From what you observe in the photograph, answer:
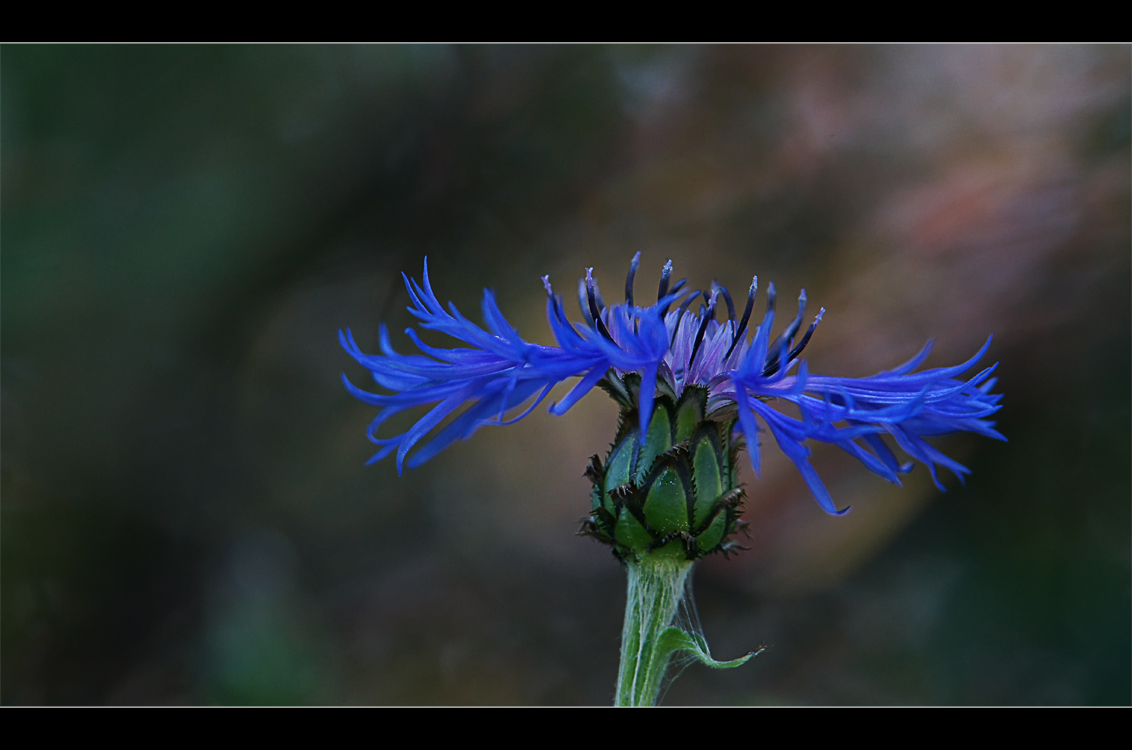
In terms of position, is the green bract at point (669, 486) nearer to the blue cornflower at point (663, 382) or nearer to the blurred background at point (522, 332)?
the blue cornflower at point (663, 382)

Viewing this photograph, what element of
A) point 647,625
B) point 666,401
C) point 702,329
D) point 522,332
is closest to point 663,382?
point 666,401

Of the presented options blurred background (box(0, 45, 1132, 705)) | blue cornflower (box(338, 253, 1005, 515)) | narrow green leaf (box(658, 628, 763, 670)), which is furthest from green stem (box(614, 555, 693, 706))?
blurred background (box(0, 45, 1132, 705))

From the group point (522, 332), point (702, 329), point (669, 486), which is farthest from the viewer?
point (522, 332)

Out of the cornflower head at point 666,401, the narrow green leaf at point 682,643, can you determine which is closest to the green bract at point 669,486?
the cornflower head at point 666,401

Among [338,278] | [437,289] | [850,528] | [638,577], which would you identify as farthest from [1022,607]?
[338,278]

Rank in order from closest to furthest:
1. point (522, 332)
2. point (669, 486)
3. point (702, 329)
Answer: point (669, 486), point (702, 329), point (522, 332)

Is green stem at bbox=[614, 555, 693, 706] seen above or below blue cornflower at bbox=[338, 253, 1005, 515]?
below

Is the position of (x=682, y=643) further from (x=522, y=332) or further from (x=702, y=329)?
(x=522, y=332)

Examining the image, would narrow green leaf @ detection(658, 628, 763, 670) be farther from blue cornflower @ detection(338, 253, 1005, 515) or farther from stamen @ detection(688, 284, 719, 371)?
stamen @ detection(688, 284, 719, 371)
